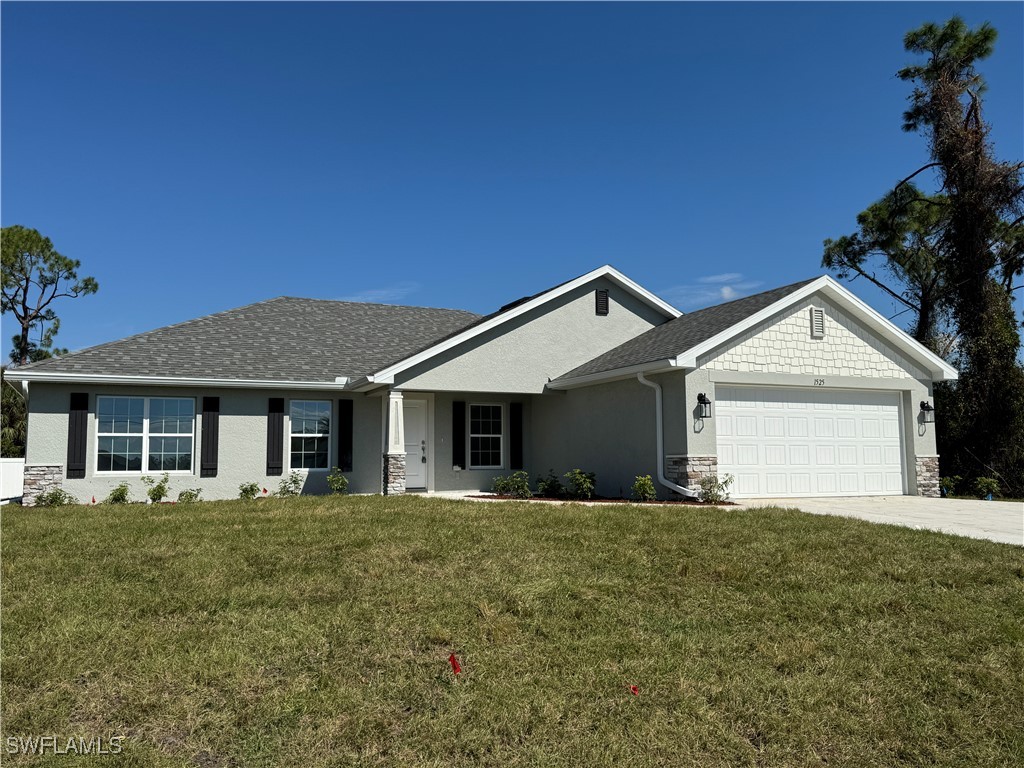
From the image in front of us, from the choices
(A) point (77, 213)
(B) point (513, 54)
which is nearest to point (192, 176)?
(A) point (77, 213)

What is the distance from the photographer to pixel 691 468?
13383 mm

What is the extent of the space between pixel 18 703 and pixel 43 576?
8.82 ft

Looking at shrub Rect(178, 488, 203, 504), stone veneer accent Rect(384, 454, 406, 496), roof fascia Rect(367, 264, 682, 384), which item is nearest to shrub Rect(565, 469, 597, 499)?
stone veneer accent Rect(384, 454, 406, 496)

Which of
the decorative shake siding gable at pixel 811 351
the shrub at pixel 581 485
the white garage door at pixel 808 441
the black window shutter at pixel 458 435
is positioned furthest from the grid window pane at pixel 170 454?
the white garage door at pixel 808 441

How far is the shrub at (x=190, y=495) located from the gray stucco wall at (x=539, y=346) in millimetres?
4748

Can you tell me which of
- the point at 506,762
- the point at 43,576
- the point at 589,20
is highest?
the point at 589,20

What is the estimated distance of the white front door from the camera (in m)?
16.9

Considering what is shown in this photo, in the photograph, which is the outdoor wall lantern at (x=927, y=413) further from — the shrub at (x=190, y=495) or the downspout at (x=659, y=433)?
the shrub at (x=190, y=495)

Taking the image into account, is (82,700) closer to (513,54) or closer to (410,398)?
(410,398)

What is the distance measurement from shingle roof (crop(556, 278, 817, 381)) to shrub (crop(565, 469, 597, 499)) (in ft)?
7.49

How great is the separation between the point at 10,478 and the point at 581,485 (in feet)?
53.8

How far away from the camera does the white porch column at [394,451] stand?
48.3ft

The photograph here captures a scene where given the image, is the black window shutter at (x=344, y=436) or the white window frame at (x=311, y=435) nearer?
the white window frame at (x=311, y=435)

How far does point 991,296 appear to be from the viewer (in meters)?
19.4
